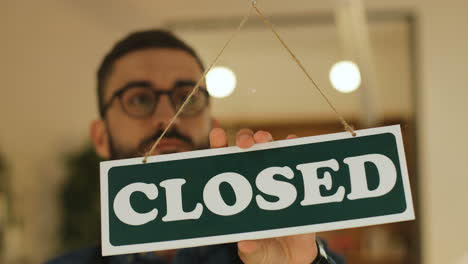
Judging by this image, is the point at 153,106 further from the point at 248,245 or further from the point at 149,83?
the point at 248,245

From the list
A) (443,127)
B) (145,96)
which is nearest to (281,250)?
(145,96)

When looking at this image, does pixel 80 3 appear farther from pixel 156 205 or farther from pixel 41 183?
pixel 156 205

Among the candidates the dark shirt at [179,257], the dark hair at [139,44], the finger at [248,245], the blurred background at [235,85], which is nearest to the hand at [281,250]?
the finger at [248,245]

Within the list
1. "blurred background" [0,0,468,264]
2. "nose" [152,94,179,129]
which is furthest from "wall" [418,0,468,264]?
"nose" [152,94,179,129]

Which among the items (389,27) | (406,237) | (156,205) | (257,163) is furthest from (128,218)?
(406,237)

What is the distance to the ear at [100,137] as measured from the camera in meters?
1.37

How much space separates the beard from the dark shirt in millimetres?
217

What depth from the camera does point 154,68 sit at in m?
1.25

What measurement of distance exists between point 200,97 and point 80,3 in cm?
345

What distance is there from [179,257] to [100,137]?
1.26 feet

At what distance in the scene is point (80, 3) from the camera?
14.1 feet

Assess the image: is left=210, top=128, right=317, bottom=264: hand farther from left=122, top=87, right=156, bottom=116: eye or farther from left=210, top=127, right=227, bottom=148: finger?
left=122, top=87, right=156, bottom=116: eye

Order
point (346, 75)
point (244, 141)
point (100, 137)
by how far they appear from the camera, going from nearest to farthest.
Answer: point (244, 141) → point (100, 137) → point (346, 75)

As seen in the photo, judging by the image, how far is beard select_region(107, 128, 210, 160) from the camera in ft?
3.90
